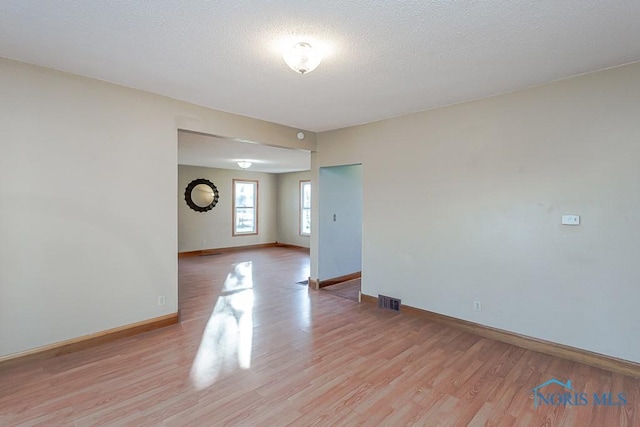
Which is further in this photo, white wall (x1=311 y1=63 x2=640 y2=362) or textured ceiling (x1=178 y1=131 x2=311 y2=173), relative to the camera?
textured ceiling (x1=178 y1=131 x2=311 y2=173)

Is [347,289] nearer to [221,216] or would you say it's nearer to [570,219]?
[570,219]

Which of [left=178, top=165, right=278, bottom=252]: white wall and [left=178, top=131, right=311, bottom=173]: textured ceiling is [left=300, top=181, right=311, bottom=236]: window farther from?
[left=178, top=131, right=311, bottom=173]: textured ceiling

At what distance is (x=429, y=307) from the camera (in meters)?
3.83

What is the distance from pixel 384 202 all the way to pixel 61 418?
3.75 metres

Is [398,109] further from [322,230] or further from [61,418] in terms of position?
[61,418]

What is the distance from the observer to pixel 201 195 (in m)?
8.80

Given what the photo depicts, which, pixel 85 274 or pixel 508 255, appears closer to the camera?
pixel 85 274

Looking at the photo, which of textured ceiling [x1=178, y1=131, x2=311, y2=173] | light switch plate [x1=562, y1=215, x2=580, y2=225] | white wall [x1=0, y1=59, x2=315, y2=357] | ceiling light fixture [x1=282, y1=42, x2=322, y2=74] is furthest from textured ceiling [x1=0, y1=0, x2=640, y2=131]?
textured ceiling [x1=178, y1=131, x2=311, y2=173]

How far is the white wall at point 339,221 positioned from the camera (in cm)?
522

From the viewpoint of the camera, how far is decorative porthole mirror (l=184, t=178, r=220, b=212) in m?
8.59

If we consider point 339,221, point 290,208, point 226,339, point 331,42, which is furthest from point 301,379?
point 290,208

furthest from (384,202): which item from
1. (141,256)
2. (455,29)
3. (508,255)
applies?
(141,256)

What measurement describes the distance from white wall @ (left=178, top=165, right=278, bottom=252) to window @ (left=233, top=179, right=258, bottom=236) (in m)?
0.13

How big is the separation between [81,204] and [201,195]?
6011 mm
